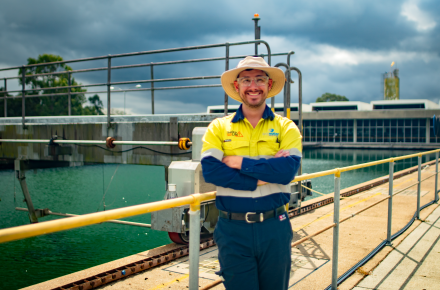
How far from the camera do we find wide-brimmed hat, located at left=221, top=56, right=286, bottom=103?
7.74ft

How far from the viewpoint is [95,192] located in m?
17.9

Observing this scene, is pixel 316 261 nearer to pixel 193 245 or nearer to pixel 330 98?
pixel 193 245

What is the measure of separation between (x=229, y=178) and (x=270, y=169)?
0.25 m

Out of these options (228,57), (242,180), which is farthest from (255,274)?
(228,57)

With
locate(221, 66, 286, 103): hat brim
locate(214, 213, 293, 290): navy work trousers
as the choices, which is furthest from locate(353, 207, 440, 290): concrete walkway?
locate(221, 66, 286, 103): hat brim

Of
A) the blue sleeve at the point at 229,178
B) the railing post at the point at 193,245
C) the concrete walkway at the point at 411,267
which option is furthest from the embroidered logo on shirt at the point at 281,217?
the concrete walkway at the point at 411,267

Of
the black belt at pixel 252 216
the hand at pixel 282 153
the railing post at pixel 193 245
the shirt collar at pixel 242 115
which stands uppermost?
the shirt collar at pixel 242 115

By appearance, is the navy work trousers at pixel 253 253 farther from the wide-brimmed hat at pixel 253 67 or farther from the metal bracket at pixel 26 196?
the metal bracket at pixel 26 196

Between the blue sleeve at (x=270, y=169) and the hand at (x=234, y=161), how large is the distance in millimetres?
44

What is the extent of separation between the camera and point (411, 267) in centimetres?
433

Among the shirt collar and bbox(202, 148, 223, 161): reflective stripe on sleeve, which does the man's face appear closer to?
the shirt collar

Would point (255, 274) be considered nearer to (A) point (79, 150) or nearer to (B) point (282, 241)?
(B) point (282, 241)

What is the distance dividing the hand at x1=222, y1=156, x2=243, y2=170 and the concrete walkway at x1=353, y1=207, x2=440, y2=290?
2444 millimetres

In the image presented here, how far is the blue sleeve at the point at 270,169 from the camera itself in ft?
6.95
